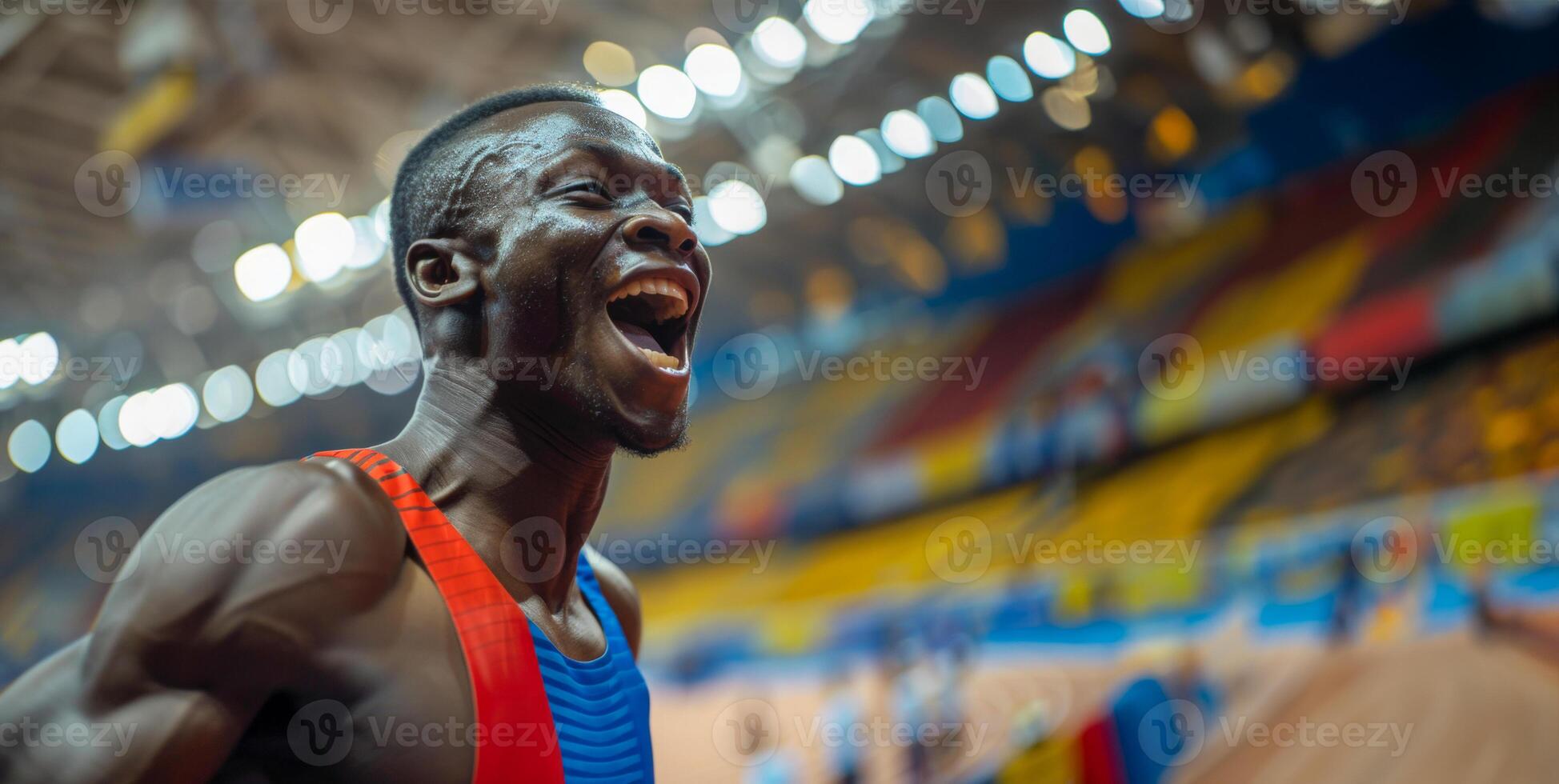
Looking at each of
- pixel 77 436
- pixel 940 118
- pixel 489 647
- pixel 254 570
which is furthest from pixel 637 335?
pixel 77 436

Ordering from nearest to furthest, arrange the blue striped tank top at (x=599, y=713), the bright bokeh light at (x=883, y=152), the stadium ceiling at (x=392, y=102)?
1. the blue striped tank top at (x=599, y=713)
2. the stadium ceiling at (x=392, y=102)
3. the bright bokeh light at (x=883, y=152)

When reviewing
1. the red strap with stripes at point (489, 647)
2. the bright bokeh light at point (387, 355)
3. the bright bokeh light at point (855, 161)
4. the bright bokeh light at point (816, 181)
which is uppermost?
the red strap with stripes at point (489, 647)

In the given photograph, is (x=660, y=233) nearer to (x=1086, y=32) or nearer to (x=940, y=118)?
(x=1086, y=32)

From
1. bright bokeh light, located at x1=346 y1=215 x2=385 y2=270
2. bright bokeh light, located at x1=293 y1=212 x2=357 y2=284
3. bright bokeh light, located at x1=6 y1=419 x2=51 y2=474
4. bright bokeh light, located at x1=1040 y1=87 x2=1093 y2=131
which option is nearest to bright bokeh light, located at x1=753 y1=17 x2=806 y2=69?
bright bokeh light, located at x1=1040 y1=87 x2=1093 y2=131

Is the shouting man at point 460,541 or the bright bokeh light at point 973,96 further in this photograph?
the bright bokeh light at point 973,96

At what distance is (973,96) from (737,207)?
412cm

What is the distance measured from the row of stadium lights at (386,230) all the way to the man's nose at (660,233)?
8292 mm

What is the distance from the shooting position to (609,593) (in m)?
2.17

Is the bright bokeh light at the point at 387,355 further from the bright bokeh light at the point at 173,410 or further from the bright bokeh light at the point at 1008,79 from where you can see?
the bright bokeh light at the point at 1008,79

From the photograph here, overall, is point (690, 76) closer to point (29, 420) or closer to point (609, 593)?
point (609, 593)

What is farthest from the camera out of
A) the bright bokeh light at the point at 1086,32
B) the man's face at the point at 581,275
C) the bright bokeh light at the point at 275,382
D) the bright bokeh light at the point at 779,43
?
the bright bokeh light at the point at 275,382

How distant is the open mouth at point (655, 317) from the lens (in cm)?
173

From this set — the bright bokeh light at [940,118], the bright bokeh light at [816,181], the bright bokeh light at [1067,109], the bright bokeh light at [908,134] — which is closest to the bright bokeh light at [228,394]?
the bright bokeh light at [816,181]

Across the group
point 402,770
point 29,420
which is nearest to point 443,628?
point 402,770
